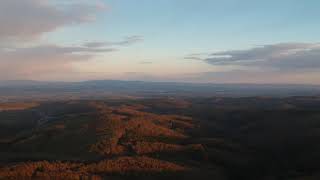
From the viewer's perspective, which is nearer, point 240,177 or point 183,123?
point 240,177

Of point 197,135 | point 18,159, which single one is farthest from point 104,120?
point 18,159

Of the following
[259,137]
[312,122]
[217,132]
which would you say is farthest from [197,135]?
[312,122]

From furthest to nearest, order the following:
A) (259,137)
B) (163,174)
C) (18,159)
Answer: (259,137) → (18,159) → (163,174)

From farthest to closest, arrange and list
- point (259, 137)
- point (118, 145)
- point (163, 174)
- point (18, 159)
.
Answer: point (259, 137)
point (118, 145)
point (18, 159)
point (163, 174)

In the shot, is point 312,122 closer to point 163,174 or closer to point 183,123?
point 183,123

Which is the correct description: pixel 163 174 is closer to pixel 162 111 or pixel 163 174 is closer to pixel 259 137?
pixel 259 137

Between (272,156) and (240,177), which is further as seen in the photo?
(272,156)

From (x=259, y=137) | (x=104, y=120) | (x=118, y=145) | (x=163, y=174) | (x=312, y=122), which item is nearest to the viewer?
(x=163, y=174)

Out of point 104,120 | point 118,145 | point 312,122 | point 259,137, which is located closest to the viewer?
point 118,145

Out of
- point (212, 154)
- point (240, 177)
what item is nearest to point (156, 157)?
point (212, 154)
